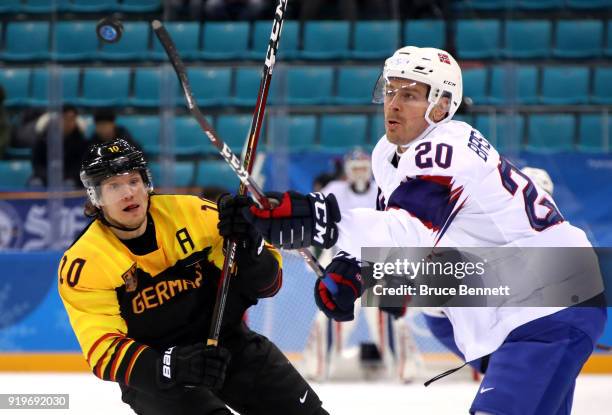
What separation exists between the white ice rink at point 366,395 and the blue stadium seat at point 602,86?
2.35 meters

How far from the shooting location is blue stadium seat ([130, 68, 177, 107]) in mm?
6473

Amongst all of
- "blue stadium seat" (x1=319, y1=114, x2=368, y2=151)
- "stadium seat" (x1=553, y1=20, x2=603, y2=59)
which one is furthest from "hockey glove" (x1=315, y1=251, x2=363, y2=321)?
"stadium seat" (x1=553, y1=20, x2=603, y2=59)

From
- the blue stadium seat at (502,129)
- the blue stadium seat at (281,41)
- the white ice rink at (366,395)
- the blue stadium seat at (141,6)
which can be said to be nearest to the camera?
the white ice rink at (366,395)

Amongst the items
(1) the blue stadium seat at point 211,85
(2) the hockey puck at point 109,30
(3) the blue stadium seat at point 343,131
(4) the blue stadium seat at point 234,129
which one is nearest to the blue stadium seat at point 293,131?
(3) the blue stadium seat at point 343,131

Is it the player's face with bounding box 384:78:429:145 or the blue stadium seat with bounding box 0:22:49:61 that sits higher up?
the player's face with bounding box 384:78:429:145

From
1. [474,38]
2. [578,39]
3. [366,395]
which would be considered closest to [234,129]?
[474,38]

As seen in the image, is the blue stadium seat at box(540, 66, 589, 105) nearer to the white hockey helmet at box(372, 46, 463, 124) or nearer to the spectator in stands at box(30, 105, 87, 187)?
the spectator in stands at box(30, 105, 87, 187)

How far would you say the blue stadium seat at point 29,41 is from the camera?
7.11 metres

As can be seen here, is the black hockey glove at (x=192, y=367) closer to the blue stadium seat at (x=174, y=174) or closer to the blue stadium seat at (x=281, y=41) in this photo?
the blue stadium seat at (x=174, y=174)

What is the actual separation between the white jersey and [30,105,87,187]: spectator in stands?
3.90 meters

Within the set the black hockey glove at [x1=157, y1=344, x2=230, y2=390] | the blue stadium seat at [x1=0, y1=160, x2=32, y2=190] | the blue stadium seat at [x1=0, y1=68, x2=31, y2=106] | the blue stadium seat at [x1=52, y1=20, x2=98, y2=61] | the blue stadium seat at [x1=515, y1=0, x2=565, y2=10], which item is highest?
the blue stadium seat at [x1=515, y1=0, x2=565, y2=10]

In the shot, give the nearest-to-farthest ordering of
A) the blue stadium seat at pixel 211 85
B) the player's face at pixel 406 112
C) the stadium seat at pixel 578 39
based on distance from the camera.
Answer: the player's face at pixel 406 112 → the blue stadium seat at pixel 211 85 → the stadium seat at pixel 578 39

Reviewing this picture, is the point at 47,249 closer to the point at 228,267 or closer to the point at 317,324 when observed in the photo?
the point at 317,324

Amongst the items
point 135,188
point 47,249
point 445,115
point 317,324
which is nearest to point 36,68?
point 47,249
